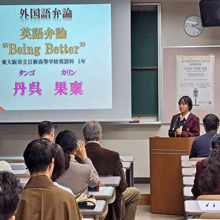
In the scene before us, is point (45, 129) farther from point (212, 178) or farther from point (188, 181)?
point (212, 178)

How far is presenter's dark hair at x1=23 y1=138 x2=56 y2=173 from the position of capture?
86.9 inches

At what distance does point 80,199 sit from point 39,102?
4043 millimetres

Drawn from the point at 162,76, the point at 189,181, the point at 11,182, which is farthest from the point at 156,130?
the point at 11,182

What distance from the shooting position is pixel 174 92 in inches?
273

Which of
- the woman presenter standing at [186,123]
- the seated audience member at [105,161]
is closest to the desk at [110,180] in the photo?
the seated audience member at [105,161]

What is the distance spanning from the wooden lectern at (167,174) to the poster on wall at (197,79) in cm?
178

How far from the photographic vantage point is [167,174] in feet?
17.3

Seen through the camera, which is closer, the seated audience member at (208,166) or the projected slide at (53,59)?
the seated audience member at (208,166)

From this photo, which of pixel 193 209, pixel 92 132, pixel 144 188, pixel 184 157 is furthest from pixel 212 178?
pixel 144 188

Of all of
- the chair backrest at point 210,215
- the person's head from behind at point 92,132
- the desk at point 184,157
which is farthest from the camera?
the desk at point 184,157

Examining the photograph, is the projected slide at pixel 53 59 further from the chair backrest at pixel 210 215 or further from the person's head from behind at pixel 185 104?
the chair backrest at pixel 210 215

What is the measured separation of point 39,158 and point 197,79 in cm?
501

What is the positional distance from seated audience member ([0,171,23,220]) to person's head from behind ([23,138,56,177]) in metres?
0.64

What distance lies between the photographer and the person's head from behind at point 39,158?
2207 millimetres
